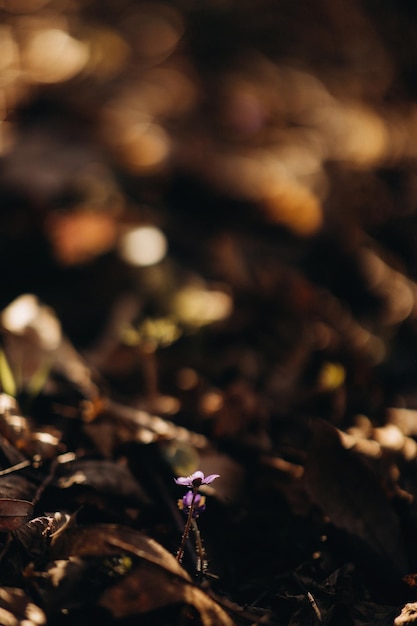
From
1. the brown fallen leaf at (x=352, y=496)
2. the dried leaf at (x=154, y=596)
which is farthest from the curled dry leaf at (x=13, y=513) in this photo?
the brown fallen leaf at (x=352, y=496)

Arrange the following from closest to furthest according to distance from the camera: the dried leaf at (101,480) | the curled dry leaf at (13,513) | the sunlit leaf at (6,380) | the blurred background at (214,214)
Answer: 1. the curled dry leaf at (13,513)
2. the dried leaf at (101,480)
3. the sunlit leaf at (6,380)
4. the blurred background at (214,214)

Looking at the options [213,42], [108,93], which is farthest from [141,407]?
[213,42]

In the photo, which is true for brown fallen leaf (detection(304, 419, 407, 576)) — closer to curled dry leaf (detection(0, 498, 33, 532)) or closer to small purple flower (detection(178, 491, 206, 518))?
small purple flower (detection(178, 491, 206, 518))

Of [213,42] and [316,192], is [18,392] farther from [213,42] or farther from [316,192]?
[213,42]

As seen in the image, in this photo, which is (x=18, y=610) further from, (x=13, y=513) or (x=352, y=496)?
(x=352, y=496)

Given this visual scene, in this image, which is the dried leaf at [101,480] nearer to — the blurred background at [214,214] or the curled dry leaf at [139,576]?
the curled dry leaf at [139,576]

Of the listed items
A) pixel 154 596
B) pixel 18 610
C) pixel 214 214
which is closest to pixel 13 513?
pixel 18 610

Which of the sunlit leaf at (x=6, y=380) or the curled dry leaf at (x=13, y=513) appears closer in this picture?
the curled dry leaf at (x=13, y=513)

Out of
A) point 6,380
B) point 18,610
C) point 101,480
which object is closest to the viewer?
point 18,610

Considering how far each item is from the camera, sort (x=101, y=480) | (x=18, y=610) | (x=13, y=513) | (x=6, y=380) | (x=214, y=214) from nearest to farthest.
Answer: (x=18, y=610)
(x=13, y=513)
(x=101, y=480)
(x=6, y=380)
(x=214, y=214)
